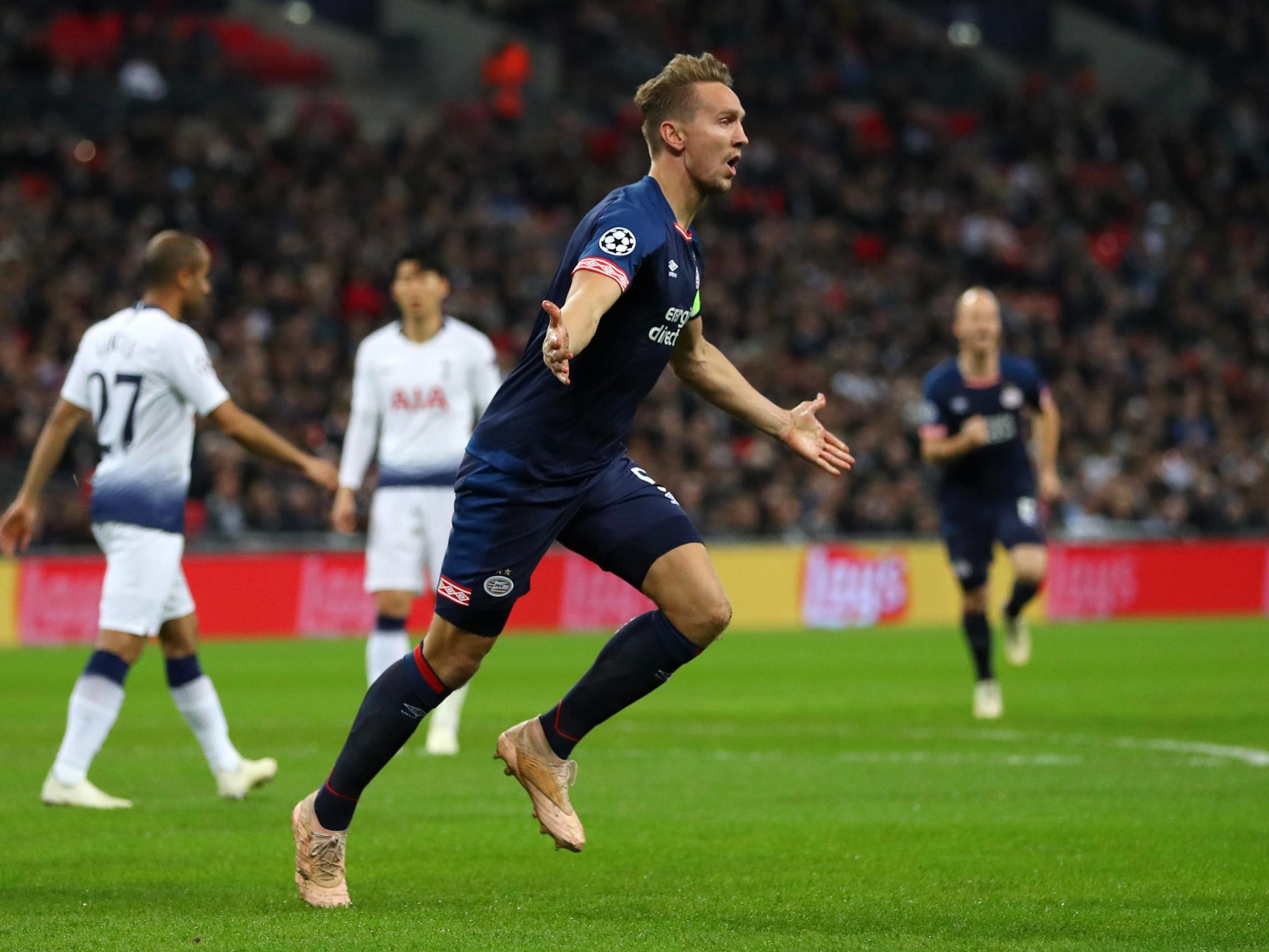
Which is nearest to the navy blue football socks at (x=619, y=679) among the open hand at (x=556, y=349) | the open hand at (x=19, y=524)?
the open hand at (x=556, y=349)

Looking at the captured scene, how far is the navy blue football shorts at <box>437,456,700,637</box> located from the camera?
18.9ft

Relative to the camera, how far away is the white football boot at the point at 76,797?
8133 millimetres

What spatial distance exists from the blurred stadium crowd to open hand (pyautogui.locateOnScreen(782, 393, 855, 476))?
15.7 meters

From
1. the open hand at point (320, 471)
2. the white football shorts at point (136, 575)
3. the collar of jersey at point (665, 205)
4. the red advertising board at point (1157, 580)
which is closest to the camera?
the collar of jersey at point (665, 205)

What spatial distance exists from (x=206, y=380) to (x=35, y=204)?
707 inches

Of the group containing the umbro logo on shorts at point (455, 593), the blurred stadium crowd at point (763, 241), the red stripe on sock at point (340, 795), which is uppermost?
the blurred stadium crowd at point (763, 241)

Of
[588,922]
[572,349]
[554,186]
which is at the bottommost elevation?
[588,922]

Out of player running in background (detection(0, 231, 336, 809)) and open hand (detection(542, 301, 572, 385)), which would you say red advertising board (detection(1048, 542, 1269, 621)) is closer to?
player running in background (detection(0, 231, 336, 809))

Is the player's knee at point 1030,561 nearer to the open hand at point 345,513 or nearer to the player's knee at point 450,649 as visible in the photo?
the open hand at point 345,513

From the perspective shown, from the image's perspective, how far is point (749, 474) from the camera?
25469mm

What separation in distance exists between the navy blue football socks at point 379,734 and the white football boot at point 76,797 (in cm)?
265

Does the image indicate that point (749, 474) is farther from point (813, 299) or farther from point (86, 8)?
point (86, 8)

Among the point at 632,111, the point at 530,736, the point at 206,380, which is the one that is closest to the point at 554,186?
the point at 632,111

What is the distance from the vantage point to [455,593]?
5.77m
